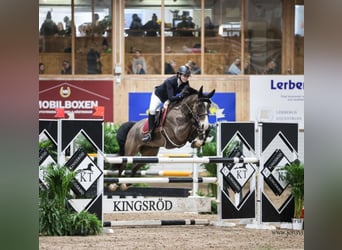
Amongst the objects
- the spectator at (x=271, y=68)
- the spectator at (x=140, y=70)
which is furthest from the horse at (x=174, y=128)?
the spectator at (x=271, y=68)

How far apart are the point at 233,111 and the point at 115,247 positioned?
35.4ft

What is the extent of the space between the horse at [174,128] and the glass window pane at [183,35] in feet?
19.6

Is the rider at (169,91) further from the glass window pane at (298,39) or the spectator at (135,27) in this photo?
the glass window pane at (298,39)

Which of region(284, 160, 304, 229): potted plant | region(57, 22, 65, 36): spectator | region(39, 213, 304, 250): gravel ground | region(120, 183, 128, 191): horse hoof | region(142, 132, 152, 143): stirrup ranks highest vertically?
region(57, 22, 65, 36): spectator

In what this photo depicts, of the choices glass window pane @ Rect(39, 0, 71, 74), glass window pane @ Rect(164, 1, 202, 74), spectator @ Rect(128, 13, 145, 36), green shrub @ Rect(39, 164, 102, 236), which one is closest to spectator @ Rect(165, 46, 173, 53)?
glass window pane @ Rect(164, 1, 202, 74)

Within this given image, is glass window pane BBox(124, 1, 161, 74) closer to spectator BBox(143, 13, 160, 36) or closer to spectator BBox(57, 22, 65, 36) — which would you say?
spectator BBox(143, 13, 160, 36)

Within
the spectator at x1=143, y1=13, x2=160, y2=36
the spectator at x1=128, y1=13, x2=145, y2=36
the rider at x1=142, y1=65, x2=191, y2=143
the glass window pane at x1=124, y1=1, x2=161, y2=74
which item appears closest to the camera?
the rider at x1=142, y1=65, x2=191, y2=143

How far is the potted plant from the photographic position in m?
8.90

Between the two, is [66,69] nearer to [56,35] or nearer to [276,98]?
[56,35]

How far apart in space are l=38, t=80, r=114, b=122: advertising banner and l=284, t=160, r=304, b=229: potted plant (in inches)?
353
